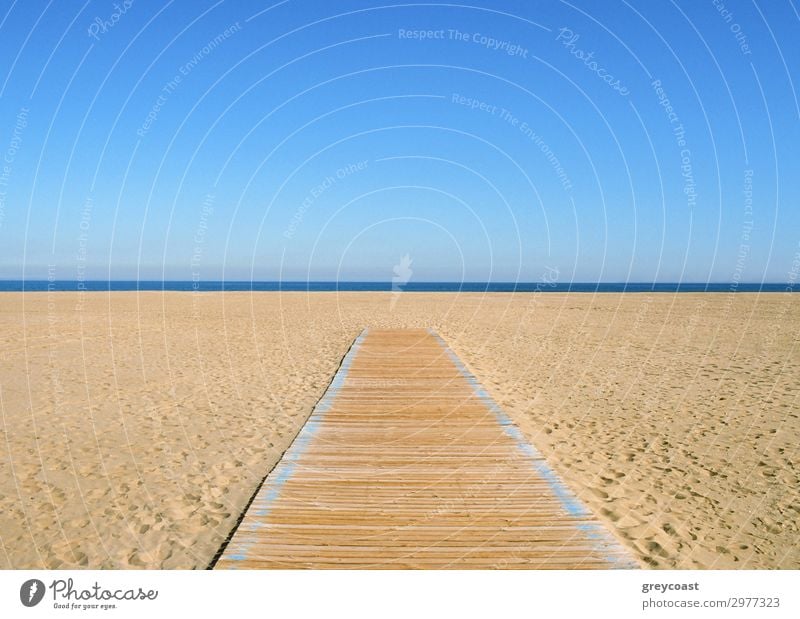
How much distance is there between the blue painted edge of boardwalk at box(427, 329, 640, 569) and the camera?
436 cm

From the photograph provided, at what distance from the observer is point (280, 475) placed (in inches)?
238

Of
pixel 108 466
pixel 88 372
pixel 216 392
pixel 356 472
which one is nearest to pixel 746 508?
pixel 356 472

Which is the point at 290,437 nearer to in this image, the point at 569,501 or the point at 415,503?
the point at 415,503

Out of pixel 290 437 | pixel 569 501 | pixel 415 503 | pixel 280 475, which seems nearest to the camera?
pixel 415 503

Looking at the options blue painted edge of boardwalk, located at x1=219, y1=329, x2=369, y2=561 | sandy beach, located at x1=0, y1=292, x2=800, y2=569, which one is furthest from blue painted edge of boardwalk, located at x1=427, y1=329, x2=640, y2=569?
blue painted edge of boardwalk, located at x1=219, y1=329, x2=369, y2=561

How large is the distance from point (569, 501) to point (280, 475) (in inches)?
130

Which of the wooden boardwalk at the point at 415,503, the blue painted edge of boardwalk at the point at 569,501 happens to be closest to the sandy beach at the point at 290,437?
the blue painted edge of boardwalk at the point at 569,501
